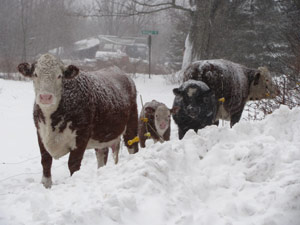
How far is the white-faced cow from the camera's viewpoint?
5.36m

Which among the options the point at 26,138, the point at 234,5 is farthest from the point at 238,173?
the point at 234,5

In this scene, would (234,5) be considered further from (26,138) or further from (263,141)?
(263,141)

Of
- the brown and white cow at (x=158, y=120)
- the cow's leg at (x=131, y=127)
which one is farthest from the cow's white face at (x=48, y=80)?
the brown and white cow at (x=158, y=120)

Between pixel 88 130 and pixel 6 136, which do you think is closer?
pixel 88 130

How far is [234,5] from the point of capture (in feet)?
52.6

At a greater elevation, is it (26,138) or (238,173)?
(238,173)

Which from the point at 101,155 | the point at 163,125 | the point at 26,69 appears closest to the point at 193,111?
the point at 163,125

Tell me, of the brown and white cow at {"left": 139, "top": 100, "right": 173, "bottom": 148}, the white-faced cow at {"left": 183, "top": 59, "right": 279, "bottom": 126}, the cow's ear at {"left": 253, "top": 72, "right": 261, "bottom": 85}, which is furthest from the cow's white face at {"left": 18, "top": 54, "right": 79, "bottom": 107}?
the cow's ear at {"left": 253, "top": 72, "right": 261, "bottom": 85}

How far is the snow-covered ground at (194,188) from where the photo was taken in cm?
194

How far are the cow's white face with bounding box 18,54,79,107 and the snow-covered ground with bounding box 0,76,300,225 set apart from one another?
3.18 ft

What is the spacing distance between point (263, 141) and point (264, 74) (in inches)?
195

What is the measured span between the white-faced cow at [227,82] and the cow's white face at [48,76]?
2487 millimetres

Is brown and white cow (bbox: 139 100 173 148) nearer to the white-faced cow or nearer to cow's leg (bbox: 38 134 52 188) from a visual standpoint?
the white-faced cow

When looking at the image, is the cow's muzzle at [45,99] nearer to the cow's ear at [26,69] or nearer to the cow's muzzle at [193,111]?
the cow's ear at [26,69]
